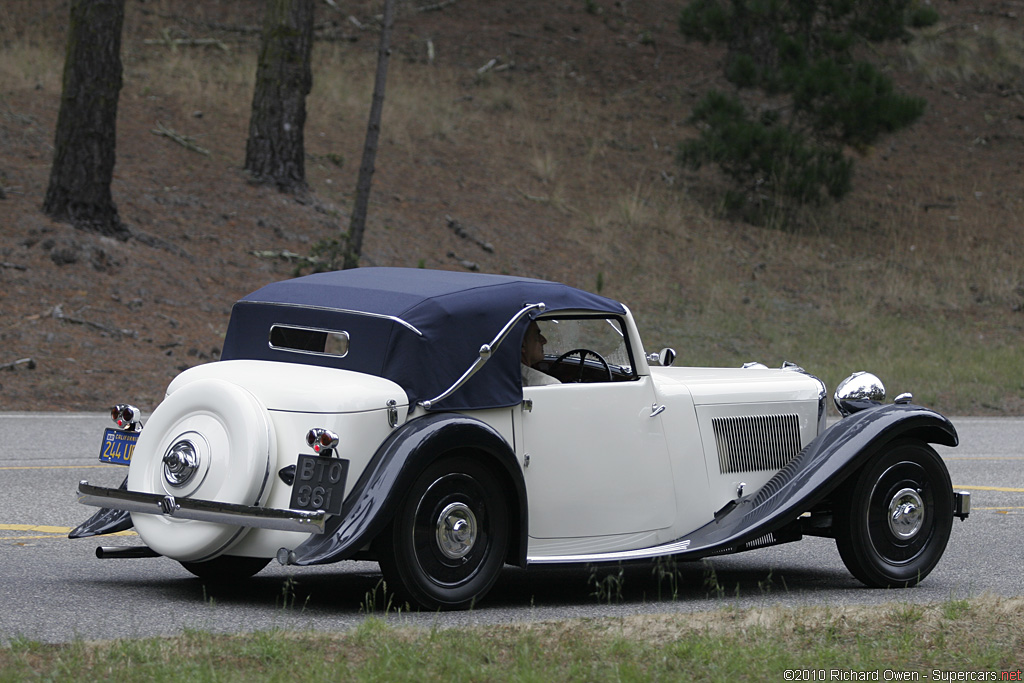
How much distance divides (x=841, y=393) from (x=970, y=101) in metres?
29.9

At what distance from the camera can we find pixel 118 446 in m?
6.43

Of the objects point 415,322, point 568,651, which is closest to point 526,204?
point 415,322

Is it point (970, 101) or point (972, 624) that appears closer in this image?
point (972, 624)

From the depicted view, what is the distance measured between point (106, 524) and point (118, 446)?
0.38m

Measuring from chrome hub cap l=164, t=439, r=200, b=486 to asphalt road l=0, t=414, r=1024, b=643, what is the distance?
57 cm

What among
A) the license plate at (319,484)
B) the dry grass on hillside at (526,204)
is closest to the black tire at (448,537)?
the license plate at (319,484)

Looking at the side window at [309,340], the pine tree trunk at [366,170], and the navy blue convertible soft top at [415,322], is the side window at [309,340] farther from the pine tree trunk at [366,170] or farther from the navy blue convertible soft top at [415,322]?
the pine tree trunk at [366,170]

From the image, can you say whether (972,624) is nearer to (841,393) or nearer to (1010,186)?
(841,393)

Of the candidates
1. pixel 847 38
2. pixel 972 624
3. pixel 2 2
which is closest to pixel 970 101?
pixel 847 38

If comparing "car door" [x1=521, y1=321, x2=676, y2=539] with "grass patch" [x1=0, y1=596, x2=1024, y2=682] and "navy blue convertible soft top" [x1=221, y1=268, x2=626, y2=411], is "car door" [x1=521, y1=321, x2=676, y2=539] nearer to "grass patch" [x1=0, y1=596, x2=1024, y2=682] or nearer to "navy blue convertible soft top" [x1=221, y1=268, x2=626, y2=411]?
"navy blue convertible soft top" [x1=221, y1=268, x2=626, y2=411]

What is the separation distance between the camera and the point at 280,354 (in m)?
6.42

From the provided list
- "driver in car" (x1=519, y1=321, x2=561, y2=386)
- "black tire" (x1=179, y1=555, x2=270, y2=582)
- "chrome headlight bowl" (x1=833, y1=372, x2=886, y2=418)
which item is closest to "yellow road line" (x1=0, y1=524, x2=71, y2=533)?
"black tire" (x1=179, y1=555, x2=270, y2=582)

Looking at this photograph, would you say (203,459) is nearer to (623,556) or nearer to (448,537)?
(448,537)

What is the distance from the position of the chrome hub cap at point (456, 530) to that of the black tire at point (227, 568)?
1105 millimetres
